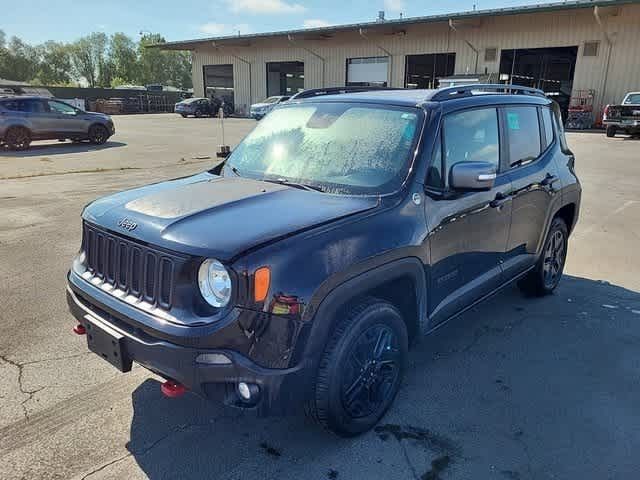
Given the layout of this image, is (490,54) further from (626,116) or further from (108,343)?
(108,343)

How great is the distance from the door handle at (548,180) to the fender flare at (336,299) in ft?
6.90

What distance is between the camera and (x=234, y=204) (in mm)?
2791

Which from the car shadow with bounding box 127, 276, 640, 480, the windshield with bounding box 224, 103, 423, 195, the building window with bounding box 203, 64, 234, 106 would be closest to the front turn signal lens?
the car shadow with bounding box 127, 276, 640, 480

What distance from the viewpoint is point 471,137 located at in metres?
3.53

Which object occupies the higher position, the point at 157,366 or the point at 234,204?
the point at 234,204

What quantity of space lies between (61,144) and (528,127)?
18848 mm

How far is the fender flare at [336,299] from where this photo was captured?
236 centimetres

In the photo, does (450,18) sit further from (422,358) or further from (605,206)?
(422,358)

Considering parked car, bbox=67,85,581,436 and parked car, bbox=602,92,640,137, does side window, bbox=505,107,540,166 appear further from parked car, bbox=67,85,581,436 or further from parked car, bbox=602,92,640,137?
parked car, bbox=602,92,640,137

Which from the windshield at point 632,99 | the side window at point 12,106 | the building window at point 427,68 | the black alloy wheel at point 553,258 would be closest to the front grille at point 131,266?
the black alloy wheel at point 553,258

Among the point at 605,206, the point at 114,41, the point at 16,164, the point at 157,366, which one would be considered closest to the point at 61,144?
the point at 16,164

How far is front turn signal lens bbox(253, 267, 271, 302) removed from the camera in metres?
2.25

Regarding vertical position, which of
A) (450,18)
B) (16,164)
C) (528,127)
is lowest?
(16,164)

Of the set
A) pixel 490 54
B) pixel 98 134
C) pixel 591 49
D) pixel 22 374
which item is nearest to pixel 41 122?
pixel 98 134
